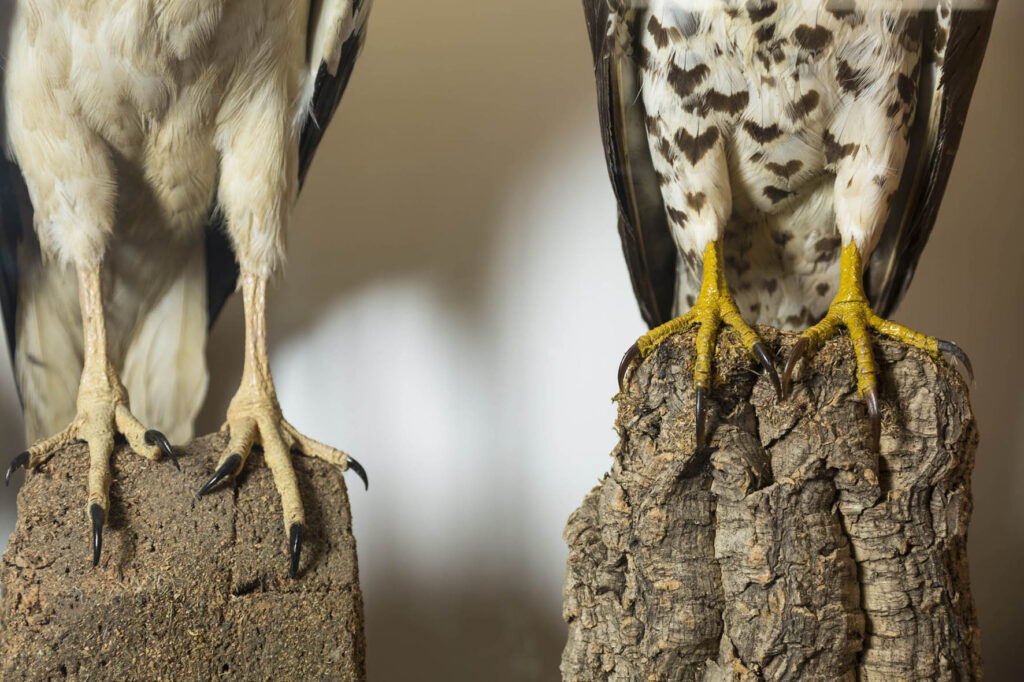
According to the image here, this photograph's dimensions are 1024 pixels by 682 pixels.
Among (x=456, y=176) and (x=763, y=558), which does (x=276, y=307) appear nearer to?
(x=456, y=176)

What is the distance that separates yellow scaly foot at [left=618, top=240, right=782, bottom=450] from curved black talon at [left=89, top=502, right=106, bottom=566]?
75 centimetres

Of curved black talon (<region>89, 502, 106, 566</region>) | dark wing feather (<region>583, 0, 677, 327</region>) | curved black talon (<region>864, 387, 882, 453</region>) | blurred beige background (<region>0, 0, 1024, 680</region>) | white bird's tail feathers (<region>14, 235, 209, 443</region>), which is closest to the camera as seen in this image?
curved black talon (<region>864, 387, 882, 453</region>)

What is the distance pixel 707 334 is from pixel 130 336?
1.24 meters

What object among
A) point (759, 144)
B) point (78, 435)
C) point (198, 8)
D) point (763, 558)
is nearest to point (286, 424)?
point (78, 435)

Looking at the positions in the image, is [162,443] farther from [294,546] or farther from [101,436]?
[294,546]

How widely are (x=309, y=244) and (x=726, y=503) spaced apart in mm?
1234

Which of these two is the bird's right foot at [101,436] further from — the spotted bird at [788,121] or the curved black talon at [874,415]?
Answer: the curved black talon at [874,415]

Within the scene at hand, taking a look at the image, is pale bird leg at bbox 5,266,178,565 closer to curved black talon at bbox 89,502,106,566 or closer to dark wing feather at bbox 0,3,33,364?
curved black talon at bbox 89,502,106,566

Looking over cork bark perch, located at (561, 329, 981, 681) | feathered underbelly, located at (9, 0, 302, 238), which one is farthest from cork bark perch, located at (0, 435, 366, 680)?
feathered underbelly, located at (9, 0, 302, 238)

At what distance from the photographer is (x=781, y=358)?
115 centimetres

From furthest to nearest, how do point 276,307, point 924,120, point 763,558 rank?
point 276,307
point 924,120
point 763,558

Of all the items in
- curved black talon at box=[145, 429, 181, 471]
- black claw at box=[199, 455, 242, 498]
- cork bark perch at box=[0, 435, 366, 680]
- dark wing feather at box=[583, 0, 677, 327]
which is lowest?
cork bark perch at box=[0, 435, 366, 680]

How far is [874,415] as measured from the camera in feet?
3.55

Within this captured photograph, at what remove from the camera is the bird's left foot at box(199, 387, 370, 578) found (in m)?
1.31
